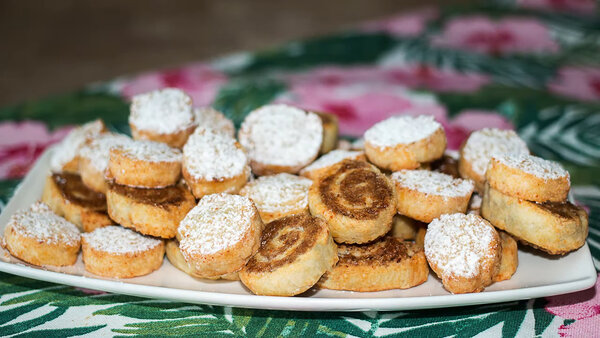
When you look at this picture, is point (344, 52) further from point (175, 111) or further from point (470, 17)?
point (175, 111)

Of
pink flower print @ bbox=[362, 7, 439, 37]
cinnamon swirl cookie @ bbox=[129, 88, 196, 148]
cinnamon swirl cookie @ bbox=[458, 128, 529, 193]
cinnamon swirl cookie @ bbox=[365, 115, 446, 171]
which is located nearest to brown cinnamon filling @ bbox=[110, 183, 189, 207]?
cinnamon swirl cookie @ bbox=[129, 88, 196, 148]

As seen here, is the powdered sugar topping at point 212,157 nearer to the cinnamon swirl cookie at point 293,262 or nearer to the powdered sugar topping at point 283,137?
the powdered sugar topping at point 283,137

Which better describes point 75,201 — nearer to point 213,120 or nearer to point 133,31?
point 213,120

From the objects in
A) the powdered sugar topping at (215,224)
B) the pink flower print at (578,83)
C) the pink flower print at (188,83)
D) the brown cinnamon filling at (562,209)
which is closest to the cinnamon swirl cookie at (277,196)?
the powdered sugar topping at (215,224)

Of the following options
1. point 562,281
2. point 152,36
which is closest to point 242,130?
point 562,281

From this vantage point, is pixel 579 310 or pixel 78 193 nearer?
pixel 579 310

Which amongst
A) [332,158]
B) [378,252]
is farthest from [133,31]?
[378,252]
